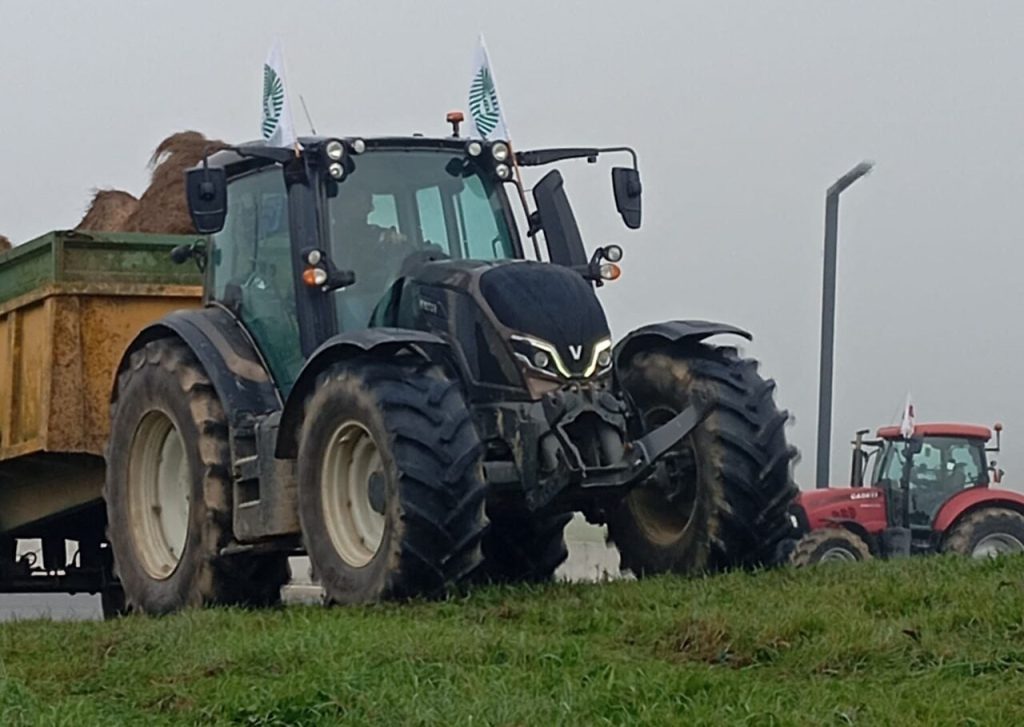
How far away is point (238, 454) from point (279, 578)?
2.34 ft

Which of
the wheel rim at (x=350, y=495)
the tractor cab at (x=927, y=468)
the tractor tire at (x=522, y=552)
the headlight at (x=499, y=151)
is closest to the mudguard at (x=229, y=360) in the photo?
the wheel rim at (x=350, y=495)

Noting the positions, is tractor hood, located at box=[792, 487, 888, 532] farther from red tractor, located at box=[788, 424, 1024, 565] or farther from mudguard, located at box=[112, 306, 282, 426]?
mudguard, located at box=[112, 306, 282, 426]

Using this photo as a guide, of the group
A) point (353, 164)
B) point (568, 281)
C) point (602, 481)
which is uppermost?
point (353, 164)

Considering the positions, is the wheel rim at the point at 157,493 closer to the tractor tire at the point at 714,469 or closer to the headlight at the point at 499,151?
the headlight at the point at 499,151

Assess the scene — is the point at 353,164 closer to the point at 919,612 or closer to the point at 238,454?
the point at 238,454

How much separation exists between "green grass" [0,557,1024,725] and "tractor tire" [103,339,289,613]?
1.31m

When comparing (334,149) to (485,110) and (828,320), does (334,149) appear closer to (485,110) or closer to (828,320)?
(485,110)

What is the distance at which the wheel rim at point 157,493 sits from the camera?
10.7 m

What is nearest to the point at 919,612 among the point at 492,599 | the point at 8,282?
the point at 492,599

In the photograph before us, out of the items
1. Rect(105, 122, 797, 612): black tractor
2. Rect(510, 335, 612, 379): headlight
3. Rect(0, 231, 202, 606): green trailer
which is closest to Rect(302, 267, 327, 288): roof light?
Rect(105, 122, 797, 612): black tractor

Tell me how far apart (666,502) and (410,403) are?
177cm

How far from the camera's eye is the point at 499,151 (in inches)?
408

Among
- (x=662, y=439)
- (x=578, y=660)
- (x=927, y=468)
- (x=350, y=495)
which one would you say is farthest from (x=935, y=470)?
(x=578, y=660)

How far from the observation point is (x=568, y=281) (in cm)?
943
